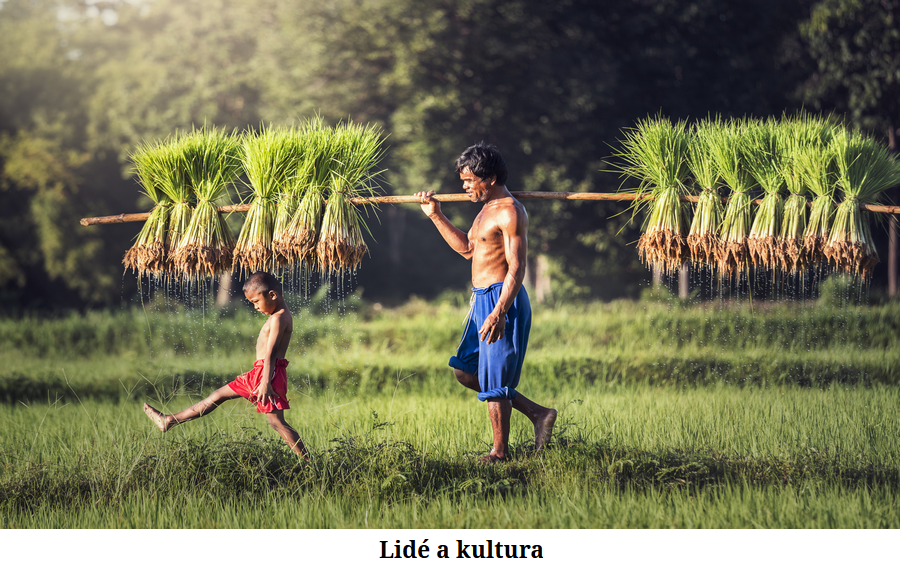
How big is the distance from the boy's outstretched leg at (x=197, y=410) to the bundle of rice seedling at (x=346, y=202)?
3.56 ft

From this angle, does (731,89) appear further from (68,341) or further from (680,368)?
(68,341)

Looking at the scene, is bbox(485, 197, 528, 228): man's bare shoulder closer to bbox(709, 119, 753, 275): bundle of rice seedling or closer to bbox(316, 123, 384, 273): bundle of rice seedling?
bbox(316, 123, 384, 273): bundle of rice seedling

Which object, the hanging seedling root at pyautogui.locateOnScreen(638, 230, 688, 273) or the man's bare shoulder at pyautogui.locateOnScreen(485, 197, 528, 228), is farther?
the hanging seedling root at pyautogui.locateOnScreen(638, 230, 688, 273)

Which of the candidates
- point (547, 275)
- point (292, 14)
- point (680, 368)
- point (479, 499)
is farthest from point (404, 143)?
point (479, 499)

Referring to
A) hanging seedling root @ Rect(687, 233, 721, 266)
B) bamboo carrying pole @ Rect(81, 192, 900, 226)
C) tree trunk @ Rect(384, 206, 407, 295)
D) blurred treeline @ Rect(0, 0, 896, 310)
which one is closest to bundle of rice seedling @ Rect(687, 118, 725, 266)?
hanging seedling root @ Rect(687, 233, 721, 266)

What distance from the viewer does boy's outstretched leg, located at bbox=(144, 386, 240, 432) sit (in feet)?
15.7

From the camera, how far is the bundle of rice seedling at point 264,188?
4.87 meters

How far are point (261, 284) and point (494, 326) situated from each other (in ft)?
5.31

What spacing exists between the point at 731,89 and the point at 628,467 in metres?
12.9

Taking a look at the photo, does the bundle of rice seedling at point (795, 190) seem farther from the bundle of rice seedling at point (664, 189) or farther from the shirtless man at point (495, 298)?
the shirtless man at point (495, 298)

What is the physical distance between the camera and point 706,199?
486 centimetres

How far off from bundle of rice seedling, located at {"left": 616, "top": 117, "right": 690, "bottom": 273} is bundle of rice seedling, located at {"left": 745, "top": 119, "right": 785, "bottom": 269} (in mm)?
436

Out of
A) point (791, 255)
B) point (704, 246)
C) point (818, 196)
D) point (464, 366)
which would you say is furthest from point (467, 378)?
point (818, 196)

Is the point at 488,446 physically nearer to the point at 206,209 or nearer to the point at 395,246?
the point at 206,209
